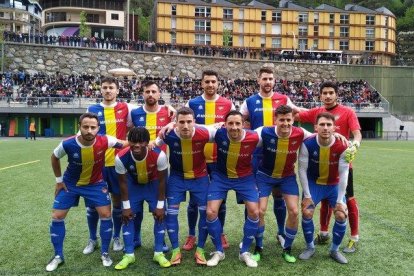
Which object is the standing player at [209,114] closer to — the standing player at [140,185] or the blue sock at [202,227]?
the blue sock at [202,227]

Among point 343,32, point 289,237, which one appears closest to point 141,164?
point 289,237

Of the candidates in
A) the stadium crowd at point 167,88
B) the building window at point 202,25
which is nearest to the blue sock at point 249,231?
the stadium crowd at point 167,88

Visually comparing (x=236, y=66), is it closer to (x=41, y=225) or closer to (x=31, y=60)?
(x=31, y=60)

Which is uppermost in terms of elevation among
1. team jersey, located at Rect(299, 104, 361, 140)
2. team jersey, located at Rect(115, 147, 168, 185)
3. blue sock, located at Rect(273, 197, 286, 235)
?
team jersey, located at Rect(299, 104, 361, 140)

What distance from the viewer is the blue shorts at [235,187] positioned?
553cm

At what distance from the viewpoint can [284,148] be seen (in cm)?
561

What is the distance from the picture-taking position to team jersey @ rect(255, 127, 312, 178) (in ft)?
18.4

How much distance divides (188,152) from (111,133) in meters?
1.25

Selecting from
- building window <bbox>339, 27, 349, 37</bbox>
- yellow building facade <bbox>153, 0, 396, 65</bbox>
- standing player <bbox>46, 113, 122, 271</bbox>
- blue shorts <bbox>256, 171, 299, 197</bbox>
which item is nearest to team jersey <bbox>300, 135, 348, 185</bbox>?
blue shorts <bbox>256, 171, 299, 197</bbox>

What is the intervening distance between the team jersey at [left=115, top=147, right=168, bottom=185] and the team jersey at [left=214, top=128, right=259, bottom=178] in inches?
27.6

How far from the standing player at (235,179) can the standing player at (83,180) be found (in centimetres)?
124

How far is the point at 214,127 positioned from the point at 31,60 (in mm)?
37661

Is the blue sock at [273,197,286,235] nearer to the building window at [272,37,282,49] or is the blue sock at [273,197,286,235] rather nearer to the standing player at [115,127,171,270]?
the standing player at [115,127,171,270]

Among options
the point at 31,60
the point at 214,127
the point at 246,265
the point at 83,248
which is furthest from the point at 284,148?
the point at 31,60
